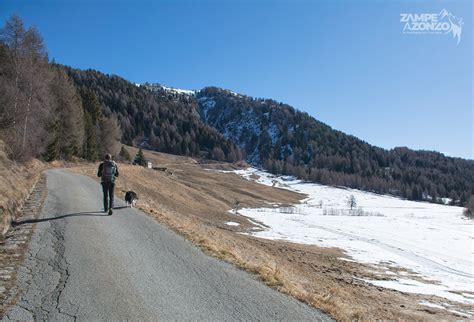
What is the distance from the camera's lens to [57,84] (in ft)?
176

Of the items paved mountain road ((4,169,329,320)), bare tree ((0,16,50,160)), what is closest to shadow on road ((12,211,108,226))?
paved mountain road ((4,169,329,320))

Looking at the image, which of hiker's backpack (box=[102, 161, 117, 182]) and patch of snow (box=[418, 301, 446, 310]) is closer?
hiker's backpack (box=[102, 161, 117, 182])

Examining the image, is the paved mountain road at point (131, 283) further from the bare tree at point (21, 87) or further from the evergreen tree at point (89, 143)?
the evergreen tree at point (89, 143)

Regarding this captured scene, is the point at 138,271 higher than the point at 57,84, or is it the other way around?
the point at 57,84

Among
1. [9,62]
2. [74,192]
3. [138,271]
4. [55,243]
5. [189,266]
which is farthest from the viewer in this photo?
[9,62]

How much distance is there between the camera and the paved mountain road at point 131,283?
19.8 ft

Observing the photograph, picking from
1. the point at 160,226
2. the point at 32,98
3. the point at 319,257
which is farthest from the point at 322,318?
the point at 32,98

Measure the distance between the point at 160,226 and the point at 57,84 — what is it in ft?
162

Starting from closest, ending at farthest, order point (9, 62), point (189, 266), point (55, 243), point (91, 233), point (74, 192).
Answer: point (189, 266), point (55, 243), point (91, 233), point (74, 192), point (9, 62)

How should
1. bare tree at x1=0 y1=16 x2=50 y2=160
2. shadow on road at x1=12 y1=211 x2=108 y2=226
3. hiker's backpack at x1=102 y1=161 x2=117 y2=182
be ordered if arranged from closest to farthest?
shadow on road at x1=12 y1=211 x2=108 y2=226
hiker's backpack at x1=102 y1=161 x2=117 y2=182
bare tree at x1=0 y1=16 x2=50 y2=160

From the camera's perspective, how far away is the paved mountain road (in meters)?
6.04

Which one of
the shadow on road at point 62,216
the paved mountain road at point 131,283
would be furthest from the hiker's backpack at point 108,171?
the paved mountain road at point 131,283

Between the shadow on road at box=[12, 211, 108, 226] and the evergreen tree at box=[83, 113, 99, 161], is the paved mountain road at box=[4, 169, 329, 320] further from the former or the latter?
the evergreen tree at box=[83, 113, 99, 161]

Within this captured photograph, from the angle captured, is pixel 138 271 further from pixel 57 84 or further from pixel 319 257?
pixel 57 84
